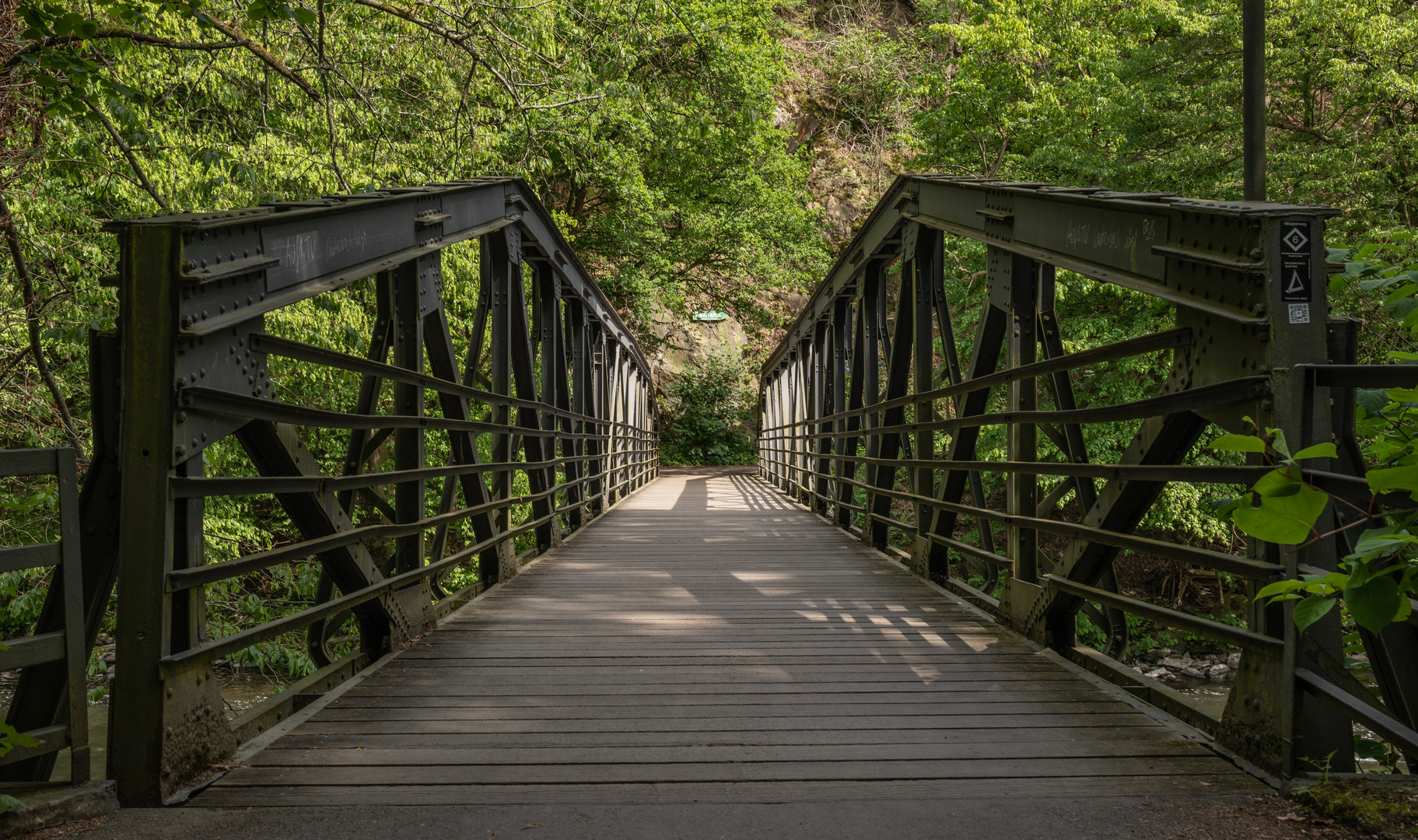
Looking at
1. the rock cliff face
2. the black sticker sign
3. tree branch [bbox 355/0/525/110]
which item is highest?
the rock cliff face

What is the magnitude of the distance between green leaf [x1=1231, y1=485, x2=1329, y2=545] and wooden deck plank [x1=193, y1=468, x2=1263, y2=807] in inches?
38.6

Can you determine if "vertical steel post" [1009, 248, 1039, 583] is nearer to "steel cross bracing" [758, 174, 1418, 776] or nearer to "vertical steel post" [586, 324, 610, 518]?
"steel cross bracing" [758, 174, 1418, 776]

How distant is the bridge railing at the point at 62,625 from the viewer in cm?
194

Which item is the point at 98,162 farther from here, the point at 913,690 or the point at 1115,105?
the point at 1115,105

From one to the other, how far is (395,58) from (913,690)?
26.9ft

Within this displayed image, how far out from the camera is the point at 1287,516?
1.44 metres

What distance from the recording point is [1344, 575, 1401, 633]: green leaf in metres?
1.46

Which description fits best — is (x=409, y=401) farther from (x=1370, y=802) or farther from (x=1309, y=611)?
(x=1370, y=802)

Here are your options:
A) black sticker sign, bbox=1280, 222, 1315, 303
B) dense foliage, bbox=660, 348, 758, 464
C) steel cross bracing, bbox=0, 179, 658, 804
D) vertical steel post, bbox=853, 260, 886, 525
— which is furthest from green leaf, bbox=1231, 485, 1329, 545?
dense foliage, bbox=660, 348, 758, 464

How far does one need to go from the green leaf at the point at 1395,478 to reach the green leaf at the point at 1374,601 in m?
0.15

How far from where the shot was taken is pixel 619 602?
4672mm

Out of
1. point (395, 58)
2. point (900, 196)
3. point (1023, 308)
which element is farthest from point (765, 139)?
point (1023, 308)

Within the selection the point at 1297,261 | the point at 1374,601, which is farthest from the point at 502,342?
the point at 1374,601

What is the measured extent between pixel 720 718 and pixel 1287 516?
1744mm
